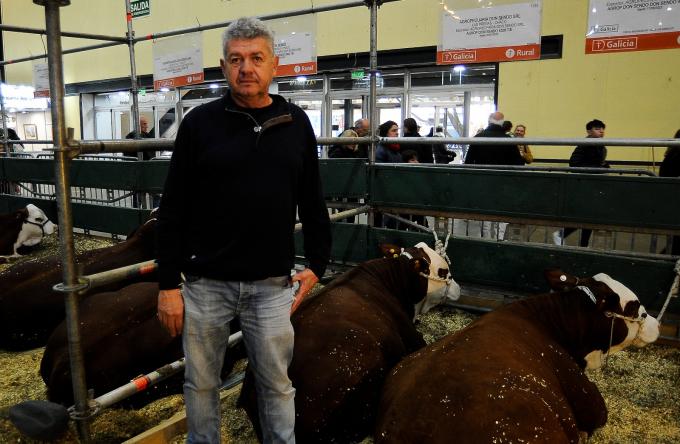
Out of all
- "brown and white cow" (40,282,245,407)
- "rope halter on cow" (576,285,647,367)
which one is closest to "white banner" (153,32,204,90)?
"brown and white cow" (40,282,245,407)

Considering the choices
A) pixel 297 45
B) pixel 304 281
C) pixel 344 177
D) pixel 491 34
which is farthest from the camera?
A: pixel 344 177

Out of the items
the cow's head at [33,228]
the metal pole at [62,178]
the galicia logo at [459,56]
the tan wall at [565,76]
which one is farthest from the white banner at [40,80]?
the metal pole at [62,178]

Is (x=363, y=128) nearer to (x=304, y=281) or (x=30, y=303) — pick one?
(x=30, y=303)

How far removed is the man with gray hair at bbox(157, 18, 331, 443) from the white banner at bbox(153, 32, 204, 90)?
3.67 metres

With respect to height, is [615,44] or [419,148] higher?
[615,44]

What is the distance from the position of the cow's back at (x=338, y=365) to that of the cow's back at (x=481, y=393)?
19 centimetres

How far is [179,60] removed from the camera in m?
5.66

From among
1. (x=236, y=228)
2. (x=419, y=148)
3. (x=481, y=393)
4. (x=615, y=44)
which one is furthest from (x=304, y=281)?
(x=419, y=148)

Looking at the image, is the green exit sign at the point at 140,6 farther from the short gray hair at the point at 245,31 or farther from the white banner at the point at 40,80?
the short gray hair at the point at 245,31

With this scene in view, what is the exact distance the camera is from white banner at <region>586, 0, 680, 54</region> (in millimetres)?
3502

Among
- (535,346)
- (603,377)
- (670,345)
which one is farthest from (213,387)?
(670,345)

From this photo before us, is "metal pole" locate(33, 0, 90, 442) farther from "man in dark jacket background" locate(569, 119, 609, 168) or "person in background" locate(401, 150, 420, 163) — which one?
"man in dark jacket background" locate(569, 119, 609, 168)

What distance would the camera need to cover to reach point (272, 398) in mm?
2248

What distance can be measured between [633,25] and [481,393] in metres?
2.78
